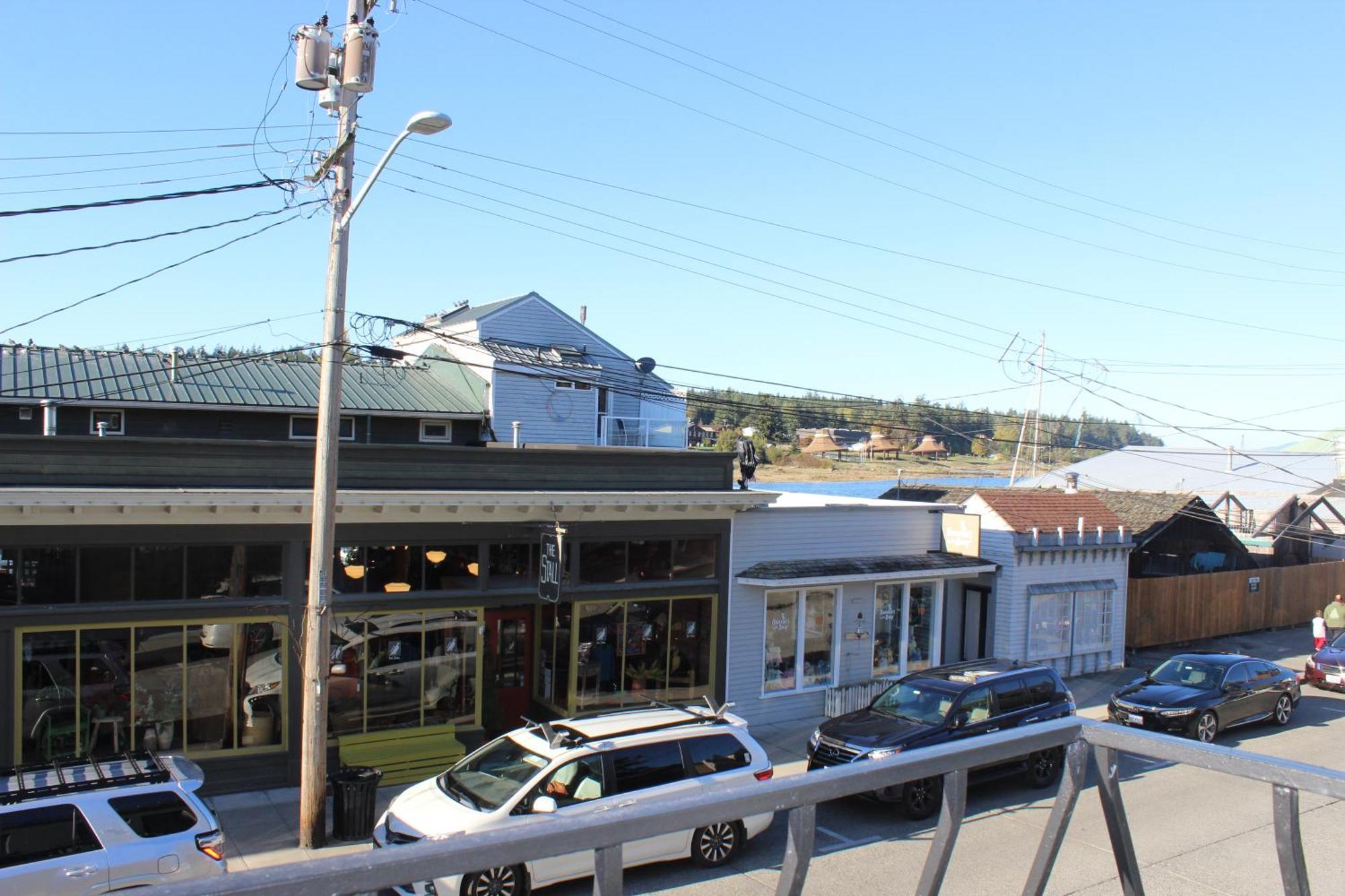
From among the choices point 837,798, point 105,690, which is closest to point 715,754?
point 105,690

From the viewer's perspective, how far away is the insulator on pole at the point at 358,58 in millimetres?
12500

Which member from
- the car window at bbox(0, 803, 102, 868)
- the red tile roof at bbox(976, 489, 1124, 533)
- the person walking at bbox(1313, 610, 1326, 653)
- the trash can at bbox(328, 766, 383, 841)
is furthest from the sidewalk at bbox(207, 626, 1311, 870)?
the red tile roof at bbox(976, 489, 1124, 533)

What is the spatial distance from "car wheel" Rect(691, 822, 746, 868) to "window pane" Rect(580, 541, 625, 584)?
9402 mm

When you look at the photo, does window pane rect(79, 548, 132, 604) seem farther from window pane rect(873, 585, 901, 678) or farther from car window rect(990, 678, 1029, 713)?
window pane rect(873, 585, 901, 678)

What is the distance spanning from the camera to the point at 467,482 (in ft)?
57.5

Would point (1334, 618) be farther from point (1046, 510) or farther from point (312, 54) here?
point (312, 54)

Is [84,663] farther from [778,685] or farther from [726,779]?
[778,685]

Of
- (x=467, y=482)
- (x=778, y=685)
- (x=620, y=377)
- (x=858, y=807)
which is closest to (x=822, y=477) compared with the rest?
(x=620, y=377)

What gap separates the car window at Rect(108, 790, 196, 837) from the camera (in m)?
10.4

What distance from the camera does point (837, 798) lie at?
235 cm

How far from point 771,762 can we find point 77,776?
972 centimetres

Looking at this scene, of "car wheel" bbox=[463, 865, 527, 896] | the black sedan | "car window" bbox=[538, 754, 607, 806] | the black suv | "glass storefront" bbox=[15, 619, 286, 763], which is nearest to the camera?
"car wheel" bbox=[463, 865, 527, 896]

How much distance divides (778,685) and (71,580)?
1270 cm

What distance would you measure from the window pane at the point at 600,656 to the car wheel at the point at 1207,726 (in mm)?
10704
